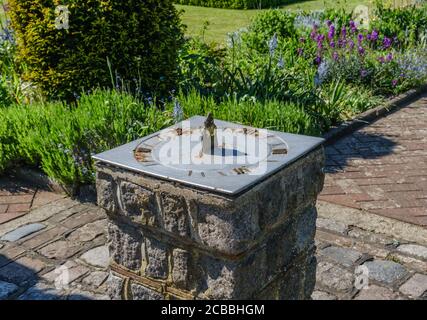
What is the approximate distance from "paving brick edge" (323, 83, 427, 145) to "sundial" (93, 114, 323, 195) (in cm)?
302

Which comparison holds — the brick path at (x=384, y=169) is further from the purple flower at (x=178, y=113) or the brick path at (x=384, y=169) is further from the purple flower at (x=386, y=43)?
the purple flower at (x=386, y=43)

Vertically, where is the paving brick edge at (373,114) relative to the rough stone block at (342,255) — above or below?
above

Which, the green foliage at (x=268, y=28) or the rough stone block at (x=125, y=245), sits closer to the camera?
the rough stone block at (x=125, y=245)

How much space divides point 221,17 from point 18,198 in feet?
32.8

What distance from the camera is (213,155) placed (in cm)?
274

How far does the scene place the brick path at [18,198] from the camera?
4586 millimetres

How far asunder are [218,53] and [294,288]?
193 inches

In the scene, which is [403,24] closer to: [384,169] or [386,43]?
[386,43]

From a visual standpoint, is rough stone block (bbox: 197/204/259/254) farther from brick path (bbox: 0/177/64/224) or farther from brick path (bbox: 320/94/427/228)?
brick path (bbox: 0/177/64/224)

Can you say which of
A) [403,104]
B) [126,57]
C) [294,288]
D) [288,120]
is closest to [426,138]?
[403,104]

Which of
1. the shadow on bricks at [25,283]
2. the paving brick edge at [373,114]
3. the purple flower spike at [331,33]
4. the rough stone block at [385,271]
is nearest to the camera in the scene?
the shadow on bricks at [25,283]

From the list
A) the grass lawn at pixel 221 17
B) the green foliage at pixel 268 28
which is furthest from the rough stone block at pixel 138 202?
the grass lawn at pixel 221 17

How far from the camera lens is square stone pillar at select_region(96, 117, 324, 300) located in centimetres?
243

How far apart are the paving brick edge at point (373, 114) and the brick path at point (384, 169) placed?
79mm
